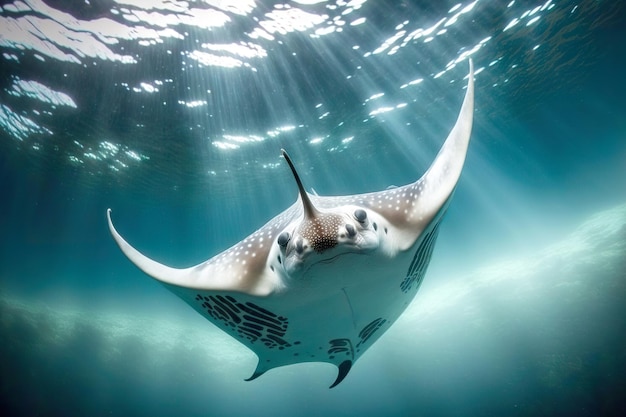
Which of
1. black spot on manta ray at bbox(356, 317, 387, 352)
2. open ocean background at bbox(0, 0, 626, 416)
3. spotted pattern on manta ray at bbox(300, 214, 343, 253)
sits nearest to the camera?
spotted pattern on manta ray at bbox(300, 214, 343, 253)

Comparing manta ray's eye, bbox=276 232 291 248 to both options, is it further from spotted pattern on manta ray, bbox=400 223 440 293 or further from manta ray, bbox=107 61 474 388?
spotted pattern on manta ray, bbox=400 223 440 293

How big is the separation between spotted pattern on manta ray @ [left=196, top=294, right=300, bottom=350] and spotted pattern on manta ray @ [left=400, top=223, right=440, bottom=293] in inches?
48.4

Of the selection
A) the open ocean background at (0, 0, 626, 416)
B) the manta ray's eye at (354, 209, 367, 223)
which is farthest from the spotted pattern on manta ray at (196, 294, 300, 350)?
the open ocean background at (0, 0, 626, 416)

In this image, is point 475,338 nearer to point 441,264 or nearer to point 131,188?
point 441,264

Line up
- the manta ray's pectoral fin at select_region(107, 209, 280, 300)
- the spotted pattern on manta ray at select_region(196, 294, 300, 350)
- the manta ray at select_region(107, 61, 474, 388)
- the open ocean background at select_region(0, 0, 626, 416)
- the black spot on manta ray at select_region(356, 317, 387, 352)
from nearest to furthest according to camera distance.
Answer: the manta ray at select_region(107, 61, 474, 388), the manta ray's pectoral fin at select_region(107, 209, 280, 300), the spotted pattern on manta ray at select_region(196, 294, 300, 350), the black spot on manta ray at select_region(356, 317, 387, 352), the open ocean background at select_region(0, 0, 626, 416)

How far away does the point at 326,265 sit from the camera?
1.85m

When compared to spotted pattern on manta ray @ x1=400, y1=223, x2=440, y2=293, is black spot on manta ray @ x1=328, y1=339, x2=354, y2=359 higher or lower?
lower

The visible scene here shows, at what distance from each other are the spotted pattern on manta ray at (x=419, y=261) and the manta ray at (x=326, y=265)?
2 cm

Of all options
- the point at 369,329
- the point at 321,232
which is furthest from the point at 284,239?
the point at 369,329

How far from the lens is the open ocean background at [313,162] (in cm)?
753

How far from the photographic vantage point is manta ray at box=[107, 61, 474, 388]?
1805mm

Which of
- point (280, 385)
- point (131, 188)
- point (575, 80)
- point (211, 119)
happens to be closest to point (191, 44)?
point (211, 119)

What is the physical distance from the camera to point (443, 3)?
7.40 meters

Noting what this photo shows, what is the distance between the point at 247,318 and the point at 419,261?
1.68 metres
